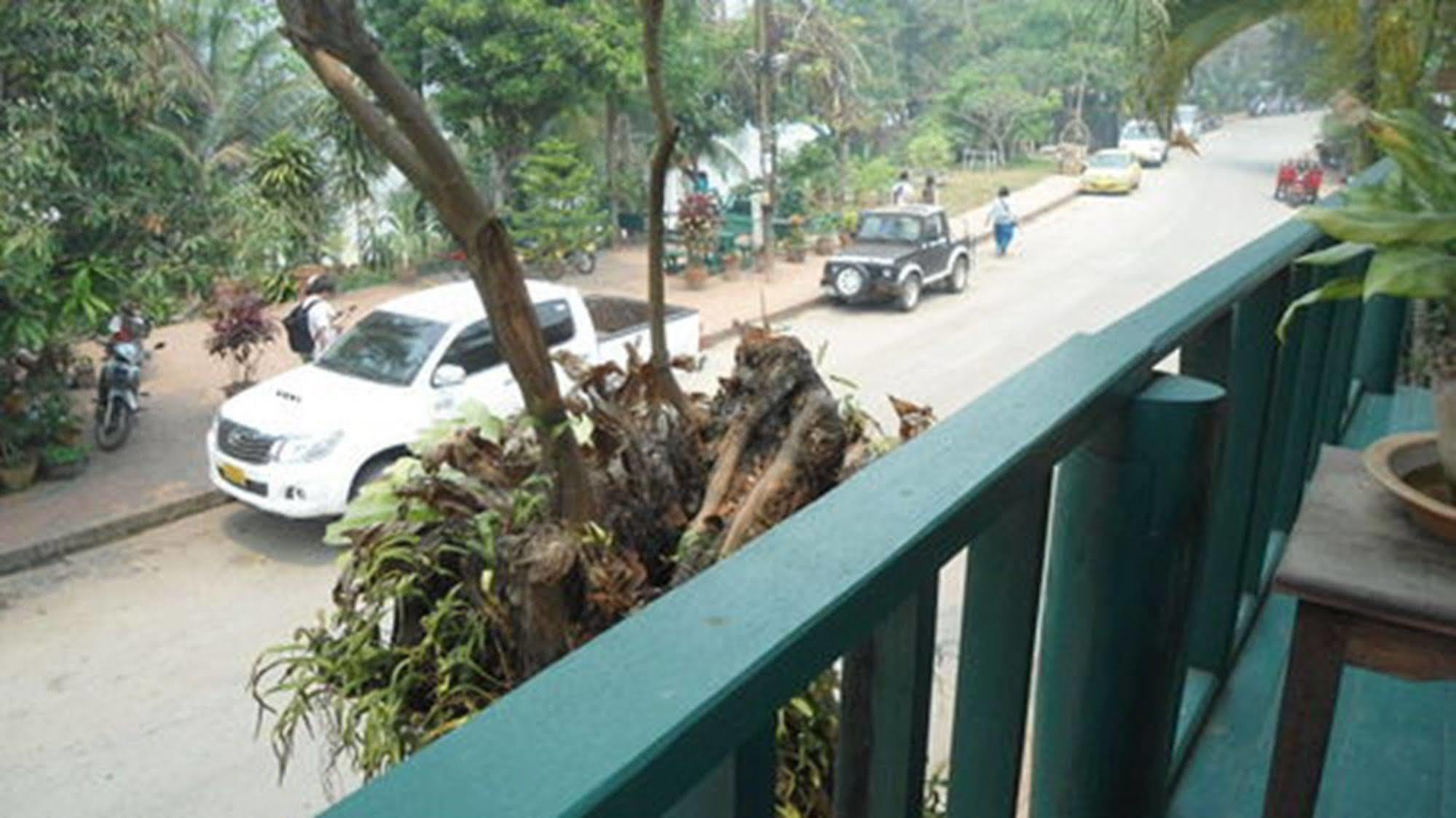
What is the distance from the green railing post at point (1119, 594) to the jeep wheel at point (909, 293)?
14029 millimetres

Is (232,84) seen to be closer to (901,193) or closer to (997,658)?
(901,193)

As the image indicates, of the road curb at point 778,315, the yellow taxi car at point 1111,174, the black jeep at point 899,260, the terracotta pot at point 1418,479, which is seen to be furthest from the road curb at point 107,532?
the yellow taxi car at point 1111,174

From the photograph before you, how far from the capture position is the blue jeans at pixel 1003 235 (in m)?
19.5

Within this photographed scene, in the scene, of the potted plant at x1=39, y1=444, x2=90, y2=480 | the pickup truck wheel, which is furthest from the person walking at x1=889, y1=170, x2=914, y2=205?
the potted plant at x1=39, y1=444, x2=90, y2=480

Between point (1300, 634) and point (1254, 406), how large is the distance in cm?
62

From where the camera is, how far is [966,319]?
1469cm

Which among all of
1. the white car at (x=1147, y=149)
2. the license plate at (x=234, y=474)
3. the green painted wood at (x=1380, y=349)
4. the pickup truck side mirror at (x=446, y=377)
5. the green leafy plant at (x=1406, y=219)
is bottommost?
the white car at (x=1147, y=149)

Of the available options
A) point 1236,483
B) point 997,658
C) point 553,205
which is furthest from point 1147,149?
point 997,658

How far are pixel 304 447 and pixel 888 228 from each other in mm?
10151

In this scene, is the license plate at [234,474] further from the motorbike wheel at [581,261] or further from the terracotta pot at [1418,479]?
the motorbike wheel at [581,261]

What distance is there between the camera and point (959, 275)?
16656mm

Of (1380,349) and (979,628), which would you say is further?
(1380,349)

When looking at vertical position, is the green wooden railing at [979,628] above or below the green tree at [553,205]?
above

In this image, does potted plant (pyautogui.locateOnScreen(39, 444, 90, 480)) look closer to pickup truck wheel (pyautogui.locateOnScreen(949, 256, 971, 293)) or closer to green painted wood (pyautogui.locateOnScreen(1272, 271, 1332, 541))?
green painted wood (pyautogui.locateOnScreen(1272, 271, 1332, 541))
